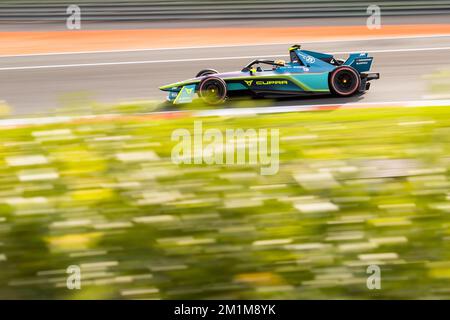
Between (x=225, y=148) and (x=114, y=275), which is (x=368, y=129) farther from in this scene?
(x=114, y=275)

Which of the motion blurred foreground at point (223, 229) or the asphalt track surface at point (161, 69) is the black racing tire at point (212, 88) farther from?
the motion blurred foreground at point (223, 229)

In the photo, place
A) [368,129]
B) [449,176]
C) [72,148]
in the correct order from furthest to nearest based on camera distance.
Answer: [368,129] → [72,148] → [449,176]

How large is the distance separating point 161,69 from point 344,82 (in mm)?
4781

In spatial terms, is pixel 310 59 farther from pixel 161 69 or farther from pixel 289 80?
pixel 161 69

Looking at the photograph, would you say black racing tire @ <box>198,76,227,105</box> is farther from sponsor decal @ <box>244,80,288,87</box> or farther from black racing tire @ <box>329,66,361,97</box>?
black racing tire @ <box>329,66,361,97</box>

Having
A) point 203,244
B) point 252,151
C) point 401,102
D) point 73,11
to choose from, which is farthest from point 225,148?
point 73,11

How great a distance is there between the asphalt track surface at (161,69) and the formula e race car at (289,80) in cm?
40

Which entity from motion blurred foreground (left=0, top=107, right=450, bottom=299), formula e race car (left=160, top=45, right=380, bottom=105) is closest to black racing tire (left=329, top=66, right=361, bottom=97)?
formula e race car (left=160, top=45, right=380, bottom=105)

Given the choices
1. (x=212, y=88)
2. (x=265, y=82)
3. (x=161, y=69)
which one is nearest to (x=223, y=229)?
(x=212, y=88)

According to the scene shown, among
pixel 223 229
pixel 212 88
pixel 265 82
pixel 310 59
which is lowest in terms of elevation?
pixel 223 229

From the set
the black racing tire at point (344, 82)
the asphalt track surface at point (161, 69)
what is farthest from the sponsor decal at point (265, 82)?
the black racing tire at point (344, 82)

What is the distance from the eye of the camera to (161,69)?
626 inches

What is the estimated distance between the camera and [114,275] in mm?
3309

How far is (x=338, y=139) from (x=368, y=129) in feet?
0.97
